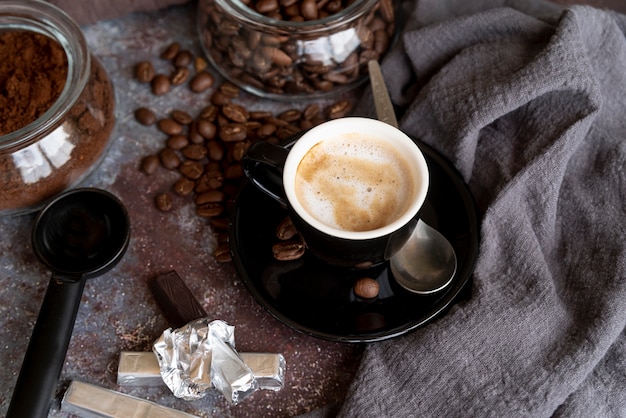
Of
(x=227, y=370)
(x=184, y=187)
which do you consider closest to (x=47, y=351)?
(x=227, y=370)

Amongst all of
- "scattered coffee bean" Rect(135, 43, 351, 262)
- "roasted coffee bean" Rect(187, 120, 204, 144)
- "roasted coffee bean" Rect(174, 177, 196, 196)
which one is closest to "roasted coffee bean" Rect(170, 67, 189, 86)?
"scattered coffee bean" Rect(135, 43, 351, 262)

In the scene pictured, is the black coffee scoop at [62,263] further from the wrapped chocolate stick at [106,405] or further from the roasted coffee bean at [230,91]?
A: the roasted coffee bean at [230,91]

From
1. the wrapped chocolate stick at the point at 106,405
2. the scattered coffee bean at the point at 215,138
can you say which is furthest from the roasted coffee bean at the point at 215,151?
the wrapped chocolate stick at the point at 106,405

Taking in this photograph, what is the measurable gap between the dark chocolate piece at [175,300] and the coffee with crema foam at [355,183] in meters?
0.26

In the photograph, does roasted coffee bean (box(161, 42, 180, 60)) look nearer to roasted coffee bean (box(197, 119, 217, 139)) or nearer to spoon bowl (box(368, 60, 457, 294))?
roasted coffee bean (box(197, 119, 217, 139))

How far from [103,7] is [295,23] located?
17.1 inches

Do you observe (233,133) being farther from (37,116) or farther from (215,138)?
(37,116)

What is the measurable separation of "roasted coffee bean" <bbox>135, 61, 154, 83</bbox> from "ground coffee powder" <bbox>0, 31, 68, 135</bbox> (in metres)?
0.19

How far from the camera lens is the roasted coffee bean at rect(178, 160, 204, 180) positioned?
4.19ft

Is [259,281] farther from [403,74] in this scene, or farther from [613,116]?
[613,116]

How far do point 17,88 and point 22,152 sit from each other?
0.11 meters

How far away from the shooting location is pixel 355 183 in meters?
1.07

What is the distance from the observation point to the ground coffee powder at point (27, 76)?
3.85ft

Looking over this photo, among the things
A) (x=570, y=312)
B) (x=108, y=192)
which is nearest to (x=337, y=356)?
(x=570, y=312)
